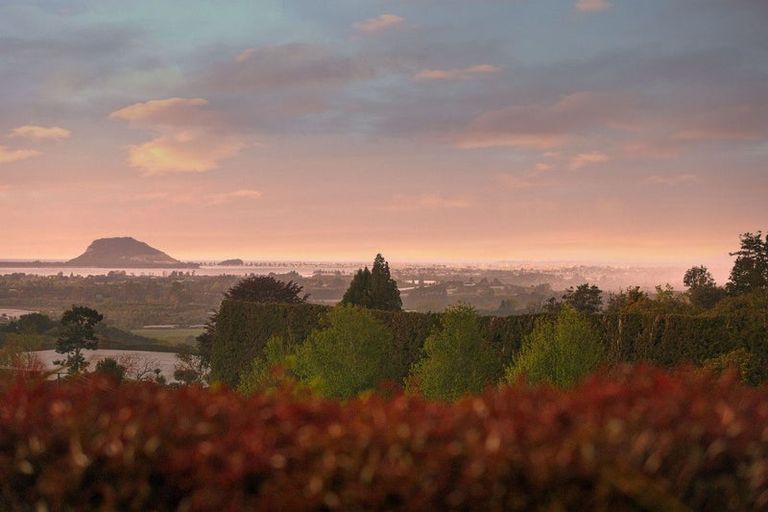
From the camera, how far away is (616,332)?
21.8m

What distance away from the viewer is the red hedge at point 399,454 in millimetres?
3820

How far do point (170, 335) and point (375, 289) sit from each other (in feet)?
141

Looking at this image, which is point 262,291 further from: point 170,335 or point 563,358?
point 563,358

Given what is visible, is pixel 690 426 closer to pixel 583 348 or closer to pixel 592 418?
pixel 592 418

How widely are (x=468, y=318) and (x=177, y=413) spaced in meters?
16.0

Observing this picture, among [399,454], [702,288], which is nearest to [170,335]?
[702,288]

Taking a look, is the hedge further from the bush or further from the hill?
the hill

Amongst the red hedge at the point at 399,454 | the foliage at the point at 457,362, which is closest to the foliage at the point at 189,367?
the foliage at the point at 457,362

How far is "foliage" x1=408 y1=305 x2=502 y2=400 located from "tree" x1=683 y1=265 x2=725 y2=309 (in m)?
35.1

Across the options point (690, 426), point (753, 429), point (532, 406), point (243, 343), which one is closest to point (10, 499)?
point (532, 406)

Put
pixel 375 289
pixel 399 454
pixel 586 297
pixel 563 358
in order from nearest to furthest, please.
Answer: pixel 399 454 → pixel 563 358 → pixel 375 289 → pixel 586 297

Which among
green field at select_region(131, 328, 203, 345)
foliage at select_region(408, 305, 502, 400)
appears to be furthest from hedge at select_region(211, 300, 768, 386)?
green field at select_region(131, 328, 203, 345)

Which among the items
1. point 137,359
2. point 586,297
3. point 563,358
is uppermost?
point 586,297

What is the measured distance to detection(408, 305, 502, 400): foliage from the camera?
19.5 metres
